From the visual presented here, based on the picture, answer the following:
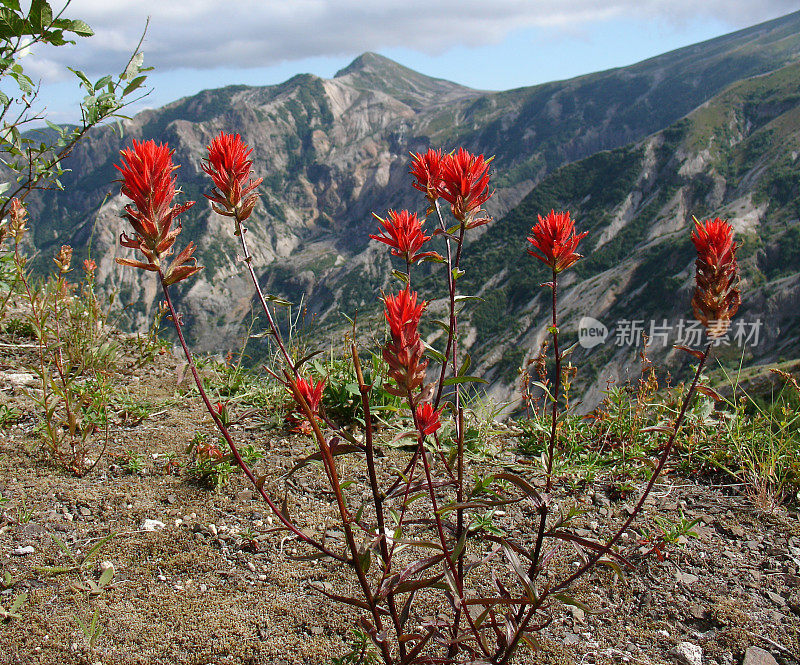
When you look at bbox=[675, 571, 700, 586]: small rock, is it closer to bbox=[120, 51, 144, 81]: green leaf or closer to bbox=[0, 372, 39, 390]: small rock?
bbox=[120, 51, 144, 81]: green leaf

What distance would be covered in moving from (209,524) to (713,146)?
13157 centimetres

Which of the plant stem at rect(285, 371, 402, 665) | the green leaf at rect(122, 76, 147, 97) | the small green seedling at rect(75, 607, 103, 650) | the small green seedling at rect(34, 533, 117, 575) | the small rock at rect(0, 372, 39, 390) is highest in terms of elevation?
the green leaf at rect(122, 76, 147, 97)

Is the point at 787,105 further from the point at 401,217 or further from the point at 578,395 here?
the point at 401,217

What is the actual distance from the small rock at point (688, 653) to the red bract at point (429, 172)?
2288mm

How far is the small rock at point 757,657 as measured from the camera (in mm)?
2299

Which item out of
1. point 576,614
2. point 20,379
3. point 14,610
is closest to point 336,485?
point 576,614

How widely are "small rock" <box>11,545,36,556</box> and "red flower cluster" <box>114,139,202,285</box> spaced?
218 centimetres

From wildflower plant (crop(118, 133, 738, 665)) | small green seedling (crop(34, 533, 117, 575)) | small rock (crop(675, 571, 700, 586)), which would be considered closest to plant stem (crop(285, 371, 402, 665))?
wildflower plant (crop(118, 133, 738, 665))

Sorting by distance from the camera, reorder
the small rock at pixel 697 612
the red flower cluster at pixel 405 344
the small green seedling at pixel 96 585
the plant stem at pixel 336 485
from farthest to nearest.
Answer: the small rock at pixel 697 612 < the small green seedling at pixel 96 585 < the plant stem at pixel 336 485 < the red flower cluster at pixel 405 344

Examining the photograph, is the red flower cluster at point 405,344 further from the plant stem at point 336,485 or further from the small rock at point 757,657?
the small rock at point 757,657

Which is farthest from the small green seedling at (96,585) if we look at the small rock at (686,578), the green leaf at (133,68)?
the small rock at (686,578)

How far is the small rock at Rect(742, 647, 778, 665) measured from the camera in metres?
2.30

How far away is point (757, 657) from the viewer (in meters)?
2.33

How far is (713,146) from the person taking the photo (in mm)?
109375
